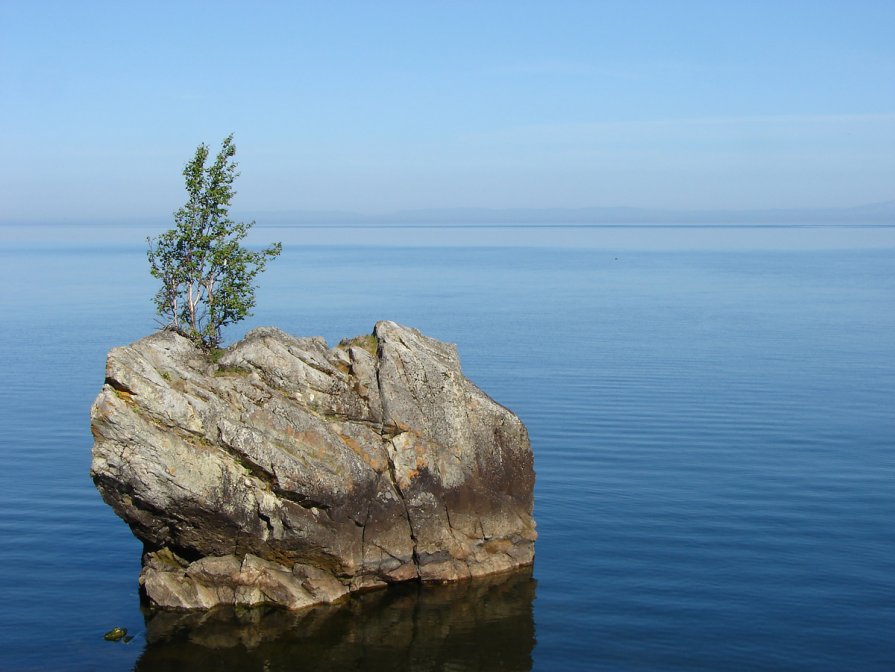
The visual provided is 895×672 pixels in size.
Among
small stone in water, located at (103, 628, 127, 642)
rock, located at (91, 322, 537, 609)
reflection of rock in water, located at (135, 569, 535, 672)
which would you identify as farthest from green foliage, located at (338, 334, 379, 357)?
small stone in water, located at (103, 628, 127, 642)

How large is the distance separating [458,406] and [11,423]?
127 feet

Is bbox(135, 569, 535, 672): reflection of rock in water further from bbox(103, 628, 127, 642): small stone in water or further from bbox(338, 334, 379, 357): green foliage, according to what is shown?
bbox(338, 334, 379, 357): green foliage

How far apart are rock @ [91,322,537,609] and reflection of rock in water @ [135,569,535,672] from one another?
88 centimetres

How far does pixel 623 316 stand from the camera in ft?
408

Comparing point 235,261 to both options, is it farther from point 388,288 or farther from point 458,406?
point 388,288

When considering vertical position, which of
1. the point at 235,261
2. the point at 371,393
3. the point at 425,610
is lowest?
the point at 425,610

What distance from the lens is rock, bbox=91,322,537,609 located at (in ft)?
120

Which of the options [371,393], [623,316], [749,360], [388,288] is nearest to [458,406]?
[371,393]

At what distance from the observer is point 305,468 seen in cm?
3750

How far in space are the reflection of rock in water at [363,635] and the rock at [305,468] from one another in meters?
0.88

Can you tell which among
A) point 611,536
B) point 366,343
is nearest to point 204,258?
point 366,343

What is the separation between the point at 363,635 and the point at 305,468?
21.4 feet

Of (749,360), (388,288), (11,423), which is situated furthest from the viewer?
(388,288)

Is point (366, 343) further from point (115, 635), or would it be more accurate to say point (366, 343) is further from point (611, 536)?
point (115, 635)
